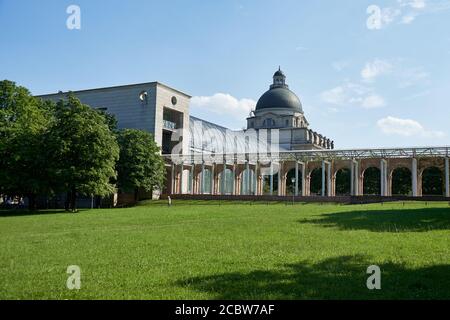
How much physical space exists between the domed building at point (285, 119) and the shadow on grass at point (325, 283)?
10853 cm

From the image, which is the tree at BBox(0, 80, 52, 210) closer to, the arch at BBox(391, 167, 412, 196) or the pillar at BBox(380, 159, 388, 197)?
the pillar at BBox(380, 159, 388, 197)

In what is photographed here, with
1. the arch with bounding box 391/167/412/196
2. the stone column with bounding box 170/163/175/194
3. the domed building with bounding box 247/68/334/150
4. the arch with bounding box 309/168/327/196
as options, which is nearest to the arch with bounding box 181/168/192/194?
the stone column with bounding box 170/163/175/194

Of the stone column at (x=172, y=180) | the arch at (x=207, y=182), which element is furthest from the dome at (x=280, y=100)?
the stone column at (x=172, y=180)

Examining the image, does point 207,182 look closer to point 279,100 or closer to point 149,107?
point 149,107

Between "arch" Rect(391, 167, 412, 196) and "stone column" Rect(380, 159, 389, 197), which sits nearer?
"stone column" Rect(380, 159, 389, 197)

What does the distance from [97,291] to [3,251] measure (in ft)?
24.9

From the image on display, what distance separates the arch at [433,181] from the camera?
8188cm

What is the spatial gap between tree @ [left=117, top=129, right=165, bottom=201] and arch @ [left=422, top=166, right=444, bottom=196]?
50044 millimetres

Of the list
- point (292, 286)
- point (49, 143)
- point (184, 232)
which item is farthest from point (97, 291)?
point (49, 143)

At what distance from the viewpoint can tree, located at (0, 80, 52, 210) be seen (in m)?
42.1
